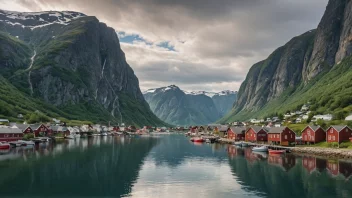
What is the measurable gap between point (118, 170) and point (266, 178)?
30.8 m

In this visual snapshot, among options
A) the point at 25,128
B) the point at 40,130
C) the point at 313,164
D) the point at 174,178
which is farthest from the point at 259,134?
the point at 40,130

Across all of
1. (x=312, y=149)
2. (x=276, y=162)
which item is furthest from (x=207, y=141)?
(x=276, y=162)

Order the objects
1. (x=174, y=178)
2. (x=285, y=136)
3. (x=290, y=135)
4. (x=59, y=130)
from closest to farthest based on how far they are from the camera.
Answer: (x=174, y=178) < (x=285, y=136) < (x=290, y=135) < (x=59, y=130)

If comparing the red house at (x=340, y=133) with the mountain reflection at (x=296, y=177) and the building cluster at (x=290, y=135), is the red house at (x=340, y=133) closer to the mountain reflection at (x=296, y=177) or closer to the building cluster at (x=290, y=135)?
the building cluster at (x=290, y=135)

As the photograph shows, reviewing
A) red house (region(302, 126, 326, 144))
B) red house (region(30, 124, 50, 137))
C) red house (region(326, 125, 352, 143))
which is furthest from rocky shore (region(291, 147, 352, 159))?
red house (region(30, 124, 50, 137))

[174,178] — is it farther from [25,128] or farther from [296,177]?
[25,128]

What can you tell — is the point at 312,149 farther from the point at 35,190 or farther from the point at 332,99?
the point at 332,99

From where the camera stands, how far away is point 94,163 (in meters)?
80.4

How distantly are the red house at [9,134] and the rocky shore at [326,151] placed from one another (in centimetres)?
10218

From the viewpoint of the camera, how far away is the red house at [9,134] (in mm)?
118144

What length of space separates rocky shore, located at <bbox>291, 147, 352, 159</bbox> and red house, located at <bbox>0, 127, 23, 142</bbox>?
102m

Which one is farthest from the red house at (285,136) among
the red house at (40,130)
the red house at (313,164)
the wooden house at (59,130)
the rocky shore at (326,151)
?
the wooden house at (59,130)

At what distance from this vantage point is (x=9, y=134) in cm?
12262

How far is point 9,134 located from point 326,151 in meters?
111
